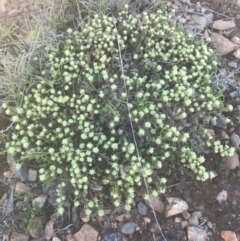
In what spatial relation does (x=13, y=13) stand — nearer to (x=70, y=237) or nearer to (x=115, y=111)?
(x=115, y=111)

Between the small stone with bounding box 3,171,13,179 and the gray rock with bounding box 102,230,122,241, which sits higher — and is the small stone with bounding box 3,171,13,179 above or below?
above

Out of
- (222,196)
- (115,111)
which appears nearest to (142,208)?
(222,196)

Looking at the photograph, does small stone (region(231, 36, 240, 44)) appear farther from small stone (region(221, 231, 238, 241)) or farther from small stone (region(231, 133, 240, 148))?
small stone (region(221, 231, 238, 241))

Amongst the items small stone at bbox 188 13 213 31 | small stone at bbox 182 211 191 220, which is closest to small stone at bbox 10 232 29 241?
small stone at bbox 182 211 191 220

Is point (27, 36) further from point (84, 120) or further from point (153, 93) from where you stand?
point (153, 93)

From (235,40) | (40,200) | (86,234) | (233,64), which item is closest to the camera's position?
(86,234)

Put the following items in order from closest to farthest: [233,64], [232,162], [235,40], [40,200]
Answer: [40,200] < [232,162] < [233,64] < [235,40]
